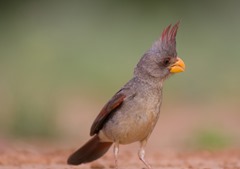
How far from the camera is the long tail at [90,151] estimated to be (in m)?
9.24

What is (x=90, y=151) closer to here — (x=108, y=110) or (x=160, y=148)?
(x=108, y=110)

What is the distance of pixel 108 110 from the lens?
8.81 meters

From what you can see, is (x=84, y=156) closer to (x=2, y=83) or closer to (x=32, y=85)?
(x=32, y=85)

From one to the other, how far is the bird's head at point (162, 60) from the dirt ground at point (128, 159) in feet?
3.56

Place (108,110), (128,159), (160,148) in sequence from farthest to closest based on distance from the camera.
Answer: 1. (160,148)
2. (128,159)
3. (108,110)

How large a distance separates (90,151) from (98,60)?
798 cm

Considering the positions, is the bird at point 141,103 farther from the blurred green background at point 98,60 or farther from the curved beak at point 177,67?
the blurred green background at point 98,60

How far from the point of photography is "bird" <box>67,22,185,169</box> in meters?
8.59

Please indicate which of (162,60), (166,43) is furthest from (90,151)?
(166,43)

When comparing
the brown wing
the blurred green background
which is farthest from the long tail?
the blurred green background

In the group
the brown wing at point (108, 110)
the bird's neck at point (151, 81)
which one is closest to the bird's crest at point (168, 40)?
the bird's neck at point (151, 81)

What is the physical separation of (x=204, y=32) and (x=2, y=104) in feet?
19.4

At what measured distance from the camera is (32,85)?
13.5 metres

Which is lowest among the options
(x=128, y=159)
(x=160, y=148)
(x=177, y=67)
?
(x=160, y=148)
